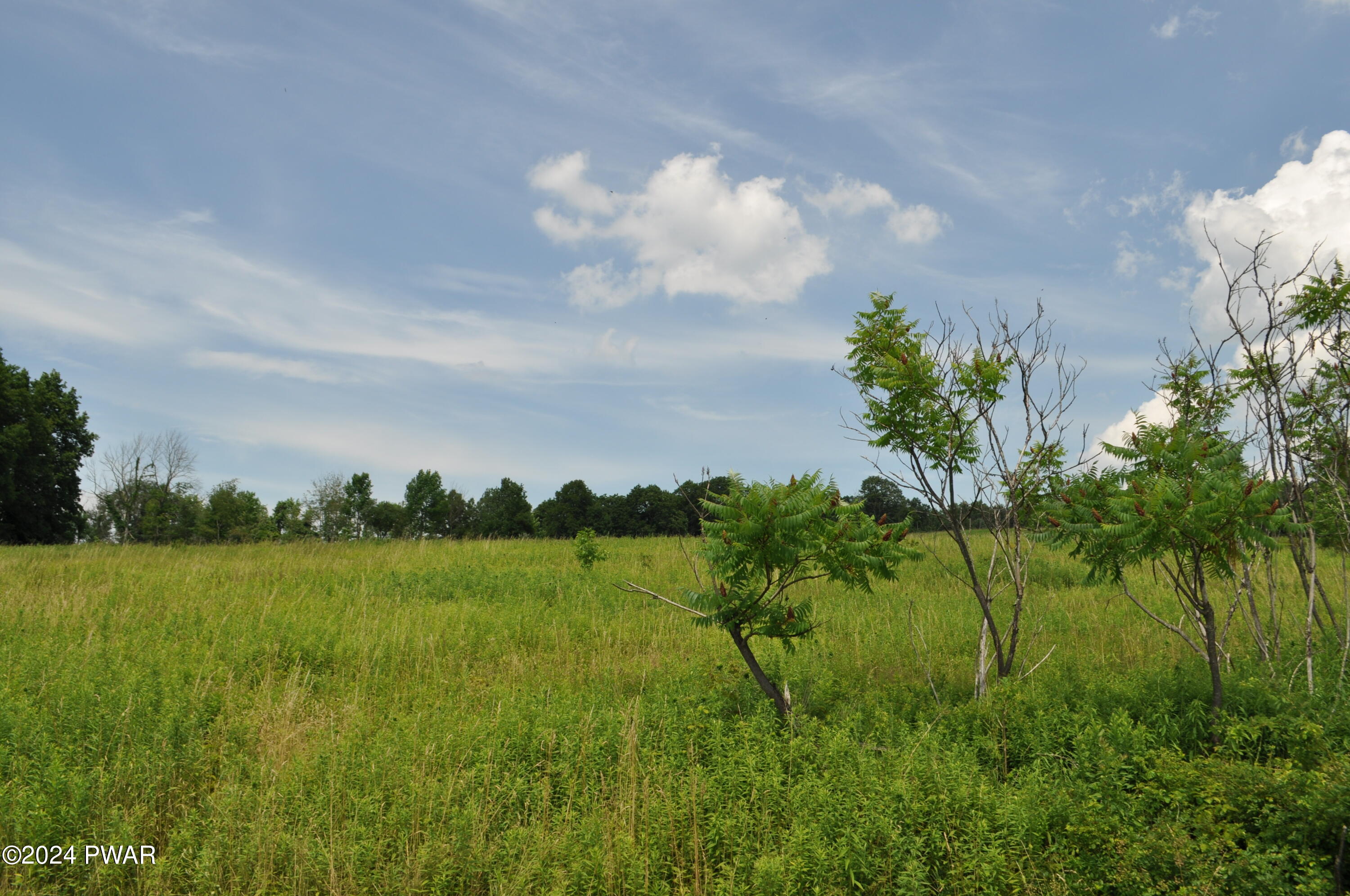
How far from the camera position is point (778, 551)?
5527mm

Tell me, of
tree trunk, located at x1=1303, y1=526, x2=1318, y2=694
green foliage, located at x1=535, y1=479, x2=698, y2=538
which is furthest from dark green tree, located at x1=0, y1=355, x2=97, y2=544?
tree trunk, located at x1=1303, y1=526, x2=1318, y2=694

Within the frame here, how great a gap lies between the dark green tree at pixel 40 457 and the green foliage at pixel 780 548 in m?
40.2

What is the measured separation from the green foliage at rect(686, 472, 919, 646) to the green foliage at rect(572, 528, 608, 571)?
922cm

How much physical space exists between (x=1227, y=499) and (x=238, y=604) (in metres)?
12.4

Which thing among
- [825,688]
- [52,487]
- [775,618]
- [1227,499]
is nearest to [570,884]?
[775,618]

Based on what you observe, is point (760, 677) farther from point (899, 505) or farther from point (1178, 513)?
point (899, 505)

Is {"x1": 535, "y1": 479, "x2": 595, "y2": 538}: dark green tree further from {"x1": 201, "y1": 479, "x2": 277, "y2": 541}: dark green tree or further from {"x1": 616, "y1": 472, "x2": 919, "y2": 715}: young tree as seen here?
{"x1": 616, "y1": 472, "x2": 919, "y2": 715}: young tree

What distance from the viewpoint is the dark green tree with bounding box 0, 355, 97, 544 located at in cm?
3216

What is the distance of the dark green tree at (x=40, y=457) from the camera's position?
3216 centimetres

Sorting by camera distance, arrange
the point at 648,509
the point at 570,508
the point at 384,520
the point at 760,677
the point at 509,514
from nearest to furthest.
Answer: the point at 760,677
the point at 648,509
the point at 570,508
the point at 509,514
the point at 384,520

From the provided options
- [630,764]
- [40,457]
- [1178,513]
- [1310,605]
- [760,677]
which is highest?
[40,457]

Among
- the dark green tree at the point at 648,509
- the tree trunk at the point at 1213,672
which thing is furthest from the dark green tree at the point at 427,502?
the tree trunk at the point at 1213,672

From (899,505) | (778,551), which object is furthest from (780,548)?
(899,505)

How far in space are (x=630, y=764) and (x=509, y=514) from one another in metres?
64.8
